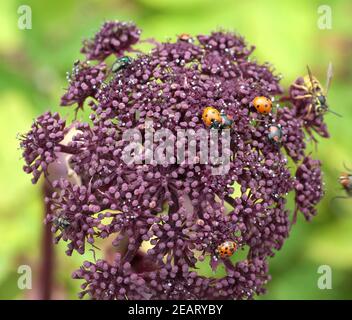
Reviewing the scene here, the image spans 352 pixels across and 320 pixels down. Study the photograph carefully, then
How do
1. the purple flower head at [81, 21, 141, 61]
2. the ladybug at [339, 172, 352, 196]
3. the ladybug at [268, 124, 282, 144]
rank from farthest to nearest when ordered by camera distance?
the ladybug at [339, 172, 352, 196]
the purple flower head at [81, 21, 141, 61]
the ladybug at [268, 124, 282, 144]

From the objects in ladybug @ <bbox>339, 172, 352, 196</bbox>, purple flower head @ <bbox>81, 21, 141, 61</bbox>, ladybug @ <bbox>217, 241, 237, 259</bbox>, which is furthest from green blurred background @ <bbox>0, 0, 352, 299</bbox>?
ladybug @ <bbox>217, 241, 237, 259</bbox>

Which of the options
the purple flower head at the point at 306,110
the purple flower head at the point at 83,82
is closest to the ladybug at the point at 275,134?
the purple flower head at the point at 306,110

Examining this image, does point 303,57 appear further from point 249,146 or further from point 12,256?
point 12,256

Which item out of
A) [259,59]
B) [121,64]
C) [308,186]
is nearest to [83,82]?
[121,64]

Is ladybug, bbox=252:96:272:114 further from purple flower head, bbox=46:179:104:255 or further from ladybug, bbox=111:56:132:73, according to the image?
purple flower head, bbox=46:179:104:255

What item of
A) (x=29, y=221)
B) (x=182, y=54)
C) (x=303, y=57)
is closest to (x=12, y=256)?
(x=29, y=221)

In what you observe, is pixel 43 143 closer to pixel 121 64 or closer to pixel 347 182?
pixel 121 64
